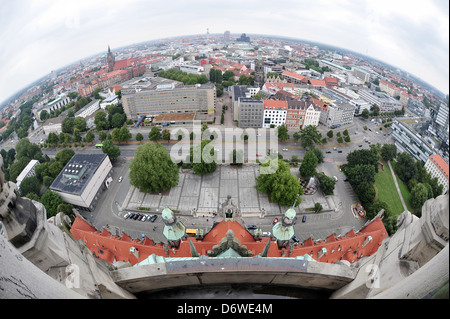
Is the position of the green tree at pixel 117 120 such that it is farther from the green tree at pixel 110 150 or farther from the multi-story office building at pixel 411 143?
the multi-story office building at pixel 411 143

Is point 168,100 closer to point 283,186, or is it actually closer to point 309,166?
point 309,166

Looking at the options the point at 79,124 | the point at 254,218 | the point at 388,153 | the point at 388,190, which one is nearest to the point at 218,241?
the point at 254,218

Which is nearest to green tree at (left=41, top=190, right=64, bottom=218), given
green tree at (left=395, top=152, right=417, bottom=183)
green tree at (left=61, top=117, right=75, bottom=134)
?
green tree at (left=61, top=117, right=75, bottom=134)

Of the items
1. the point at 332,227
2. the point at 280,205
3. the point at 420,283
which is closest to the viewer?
the point at 420,283

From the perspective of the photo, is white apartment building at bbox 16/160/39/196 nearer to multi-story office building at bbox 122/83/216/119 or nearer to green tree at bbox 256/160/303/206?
multi-story office building at bbox 122/83/216/119
